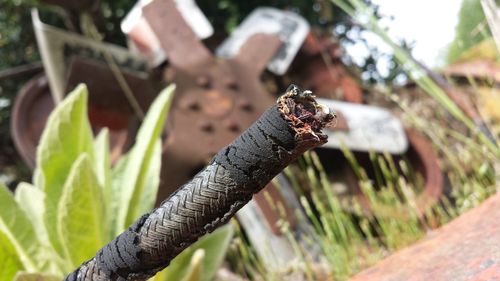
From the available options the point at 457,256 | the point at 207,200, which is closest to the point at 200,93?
the point at 457,256

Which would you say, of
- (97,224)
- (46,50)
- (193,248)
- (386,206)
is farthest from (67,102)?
(386,206)

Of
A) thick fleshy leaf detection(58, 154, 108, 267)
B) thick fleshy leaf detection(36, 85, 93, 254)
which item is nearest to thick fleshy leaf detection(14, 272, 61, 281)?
thick fleshy leaf detection(58, 154, 108, 267)

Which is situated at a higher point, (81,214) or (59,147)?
(59,147)

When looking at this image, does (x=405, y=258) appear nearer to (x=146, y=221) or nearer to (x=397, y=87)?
(x=146, y=221)

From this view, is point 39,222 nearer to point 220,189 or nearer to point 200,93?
point 200,93

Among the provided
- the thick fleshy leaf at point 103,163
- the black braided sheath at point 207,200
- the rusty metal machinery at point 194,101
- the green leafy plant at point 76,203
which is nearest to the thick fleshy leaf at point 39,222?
the green leafy plant at point 76,203

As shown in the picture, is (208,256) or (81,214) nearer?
(81,214)

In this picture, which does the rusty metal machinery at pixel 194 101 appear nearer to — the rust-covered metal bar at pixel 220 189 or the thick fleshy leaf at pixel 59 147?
the thick fleshy leaf at pixel 59 147
